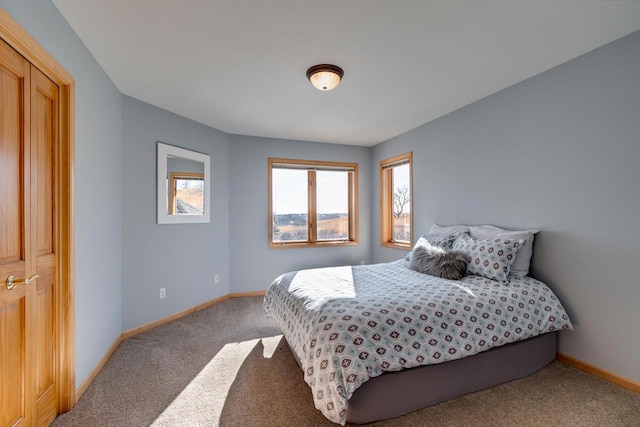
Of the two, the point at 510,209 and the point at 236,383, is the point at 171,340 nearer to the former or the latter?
the point at 236,383

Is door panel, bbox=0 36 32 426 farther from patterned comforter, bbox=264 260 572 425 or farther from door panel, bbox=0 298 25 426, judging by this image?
Result: patterned comforter, bbox=264 260 572 425

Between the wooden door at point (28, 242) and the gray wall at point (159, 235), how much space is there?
3.88 feet

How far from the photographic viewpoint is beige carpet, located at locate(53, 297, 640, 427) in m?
1.77

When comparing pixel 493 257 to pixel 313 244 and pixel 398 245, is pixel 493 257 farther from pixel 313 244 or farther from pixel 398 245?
pixel 313 244

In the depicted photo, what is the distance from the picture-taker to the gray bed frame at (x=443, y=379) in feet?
5.50

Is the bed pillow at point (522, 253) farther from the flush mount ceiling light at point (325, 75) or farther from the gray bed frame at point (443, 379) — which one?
the flush mount ceiling light at point (325, 75)

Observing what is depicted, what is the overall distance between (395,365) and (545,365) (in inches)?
62.3

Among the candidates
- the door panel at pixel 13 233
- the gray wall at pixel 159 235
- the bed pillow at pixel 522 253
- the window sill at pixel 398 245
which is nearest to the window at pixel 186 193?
the gray wall at pixel 159 235

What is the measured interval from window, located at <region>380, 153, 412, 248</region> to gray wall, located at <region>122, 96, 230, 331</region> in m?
2.53

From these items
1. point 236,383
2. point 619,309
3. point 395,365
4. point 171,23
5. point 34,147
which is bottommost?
point 236,383

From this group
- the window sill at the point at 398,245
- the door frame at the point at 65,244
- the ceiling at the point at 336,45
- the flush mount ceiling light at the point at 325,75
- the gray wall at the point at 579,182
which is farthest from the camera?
the window sill at the point at 398,245

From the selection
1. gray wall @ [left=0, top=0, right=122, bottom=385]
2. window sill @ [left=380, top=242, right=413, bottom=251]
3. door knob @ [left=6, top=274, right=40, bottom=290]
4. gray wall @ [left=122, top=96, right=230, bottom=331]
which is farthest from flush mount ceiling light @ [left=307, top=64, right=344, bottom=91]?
window sill @ [left=380, top=242, right=413, bottom=251]

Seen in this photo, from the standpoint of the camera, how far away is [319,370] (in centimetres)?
160

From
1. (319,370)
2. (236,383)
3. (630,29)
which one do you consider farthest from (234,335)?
(630,29)
